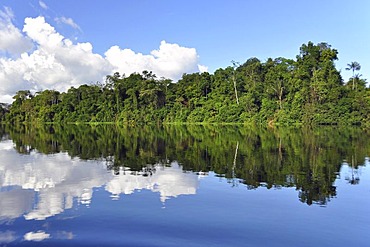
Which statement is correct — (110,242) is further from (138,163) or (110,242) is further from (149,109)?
(149,109)

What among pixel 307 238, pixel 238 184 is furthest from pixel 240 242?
pixel 238 184

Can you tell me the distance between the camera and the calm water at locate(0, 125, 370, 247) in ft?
21.0

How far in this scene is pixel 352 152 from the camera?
18641 millimetres

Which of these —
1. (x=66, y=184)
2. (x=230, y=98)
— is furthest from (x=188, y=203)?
(x=230, y=98)

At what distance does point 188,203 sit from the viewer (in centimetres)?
888

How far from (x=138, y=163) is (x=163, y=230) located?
917cm

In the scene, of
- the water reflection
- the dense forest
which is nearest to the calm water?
the water reflection

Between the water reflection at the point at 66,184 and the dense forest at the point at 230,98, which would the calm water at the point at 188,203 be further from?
the dense forest at the point at 230,98

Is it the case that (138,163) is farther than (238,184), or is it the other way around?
(138,163)

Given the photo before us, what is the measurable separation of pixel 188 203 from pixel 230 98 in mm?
65496

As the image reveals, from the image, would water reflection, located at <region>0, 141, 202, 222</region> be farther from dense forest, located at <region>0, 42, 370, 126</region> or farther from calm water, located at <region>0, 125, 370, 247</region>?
dense forest, located at <region>0, 42, 370, 126</region>

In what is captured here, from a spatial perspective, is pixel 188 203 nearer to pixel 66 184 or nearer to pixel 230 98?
pixel 66 184

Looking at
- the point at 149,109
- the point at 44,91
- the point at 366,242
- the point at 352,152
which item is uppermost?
the point at 44,91

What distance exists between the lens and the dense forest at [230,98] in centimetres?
5816
